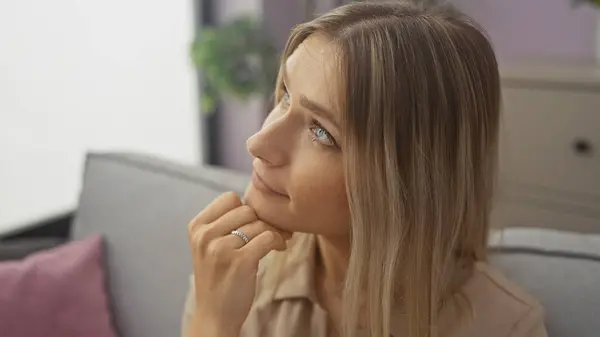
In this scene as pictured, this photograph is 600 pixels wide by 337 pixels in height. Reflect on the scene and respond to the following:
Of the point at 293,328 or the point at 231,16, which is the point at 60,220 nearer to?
the point at 231,16

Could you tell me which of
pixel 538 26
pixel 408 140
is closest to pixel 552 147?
pixel 538 26

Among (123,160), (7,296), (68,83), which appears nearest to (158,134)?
(68,83)

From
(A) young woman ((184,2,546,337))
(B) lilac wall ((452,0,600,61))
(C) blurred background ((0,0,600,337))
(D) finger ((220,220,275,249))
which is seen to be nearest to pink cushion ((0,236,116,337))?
(C) blurred background ((0,0,600,337))

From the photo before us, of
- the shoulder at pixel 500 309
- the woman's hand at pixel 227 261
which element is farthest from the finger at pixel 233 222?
the shoulder at pixel 500 309

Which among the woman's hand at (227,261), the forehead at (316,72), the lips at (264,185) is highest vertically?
the forehead at (316,72)

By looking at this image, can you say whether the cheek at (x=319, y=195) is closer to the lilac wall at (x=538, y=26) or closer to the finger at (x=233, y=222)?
the finger at (x=233, y=222)

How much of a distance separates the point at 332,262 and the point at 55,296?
0.53m

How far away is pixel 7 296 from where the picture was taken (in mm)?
1056

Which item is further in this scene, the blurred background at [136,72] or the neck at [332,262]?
the blurred background at [136,72]

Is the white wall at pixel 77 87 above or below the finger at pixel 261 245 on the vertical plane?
below

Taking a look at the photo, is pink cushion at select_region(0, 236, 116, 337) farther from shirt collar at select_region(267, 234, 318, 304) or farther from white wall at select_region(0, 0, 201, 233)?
white wall at select_region(0, 0, 201, 233)

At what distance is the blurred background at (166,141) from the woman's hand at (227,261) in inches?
11.3

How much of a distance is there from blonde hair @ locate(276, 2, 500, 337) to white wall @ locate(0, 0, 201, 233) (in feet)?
3.56

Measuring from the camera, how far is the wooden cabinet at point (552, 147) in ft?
5.32
